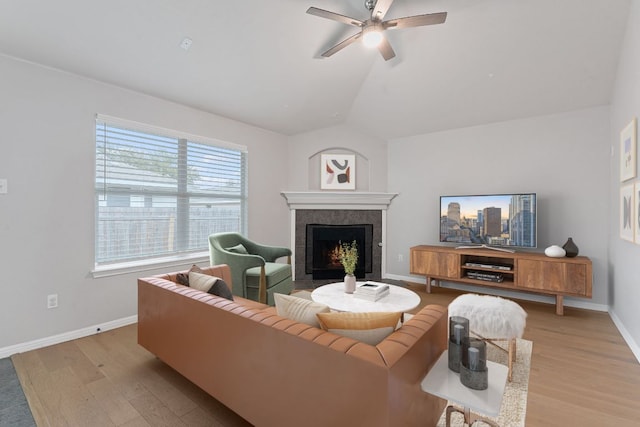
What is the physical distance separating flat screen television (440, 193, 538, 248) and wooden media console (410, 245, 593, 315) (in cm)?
16

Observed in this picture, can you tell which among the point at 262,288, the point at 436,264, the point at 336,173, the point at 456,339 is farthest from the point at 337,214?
the point at 456,339

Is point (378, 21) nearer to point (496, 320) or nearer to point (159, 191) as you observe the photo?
point (496, 320)

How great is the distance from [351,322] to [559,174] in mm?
3881

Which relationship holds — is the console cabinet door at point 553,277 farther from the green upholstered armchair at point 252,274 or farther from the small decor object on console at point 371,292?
the green upholstered armchair at point 252,274

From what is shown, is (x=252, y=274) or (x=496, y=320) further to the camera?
(x=252, y=274)

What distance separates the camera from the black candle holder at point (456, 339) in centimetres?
139

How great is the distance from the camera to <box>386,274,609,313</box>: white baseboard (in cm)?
369

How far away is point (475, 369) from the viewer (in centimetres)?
129

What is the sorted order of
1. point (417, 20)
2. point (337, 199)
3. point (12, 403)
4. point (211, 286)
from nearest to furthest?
point (12, 403), point (211, 286), point (417, 20), point (337, 199)

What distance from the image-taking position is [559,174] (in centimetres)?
387

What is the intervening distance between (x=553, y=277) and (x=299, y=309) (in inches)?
132

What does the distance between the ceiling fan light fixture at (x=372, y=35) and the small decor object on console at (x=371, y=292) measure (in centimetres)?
220

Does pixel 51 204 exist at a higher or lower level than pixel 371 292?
→ higher

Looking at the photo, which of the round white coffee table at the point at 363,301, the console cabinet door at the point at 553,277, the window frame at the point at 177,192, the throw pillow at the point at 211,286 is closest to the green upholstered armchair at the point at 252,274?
the window frame at the point at 177,192
